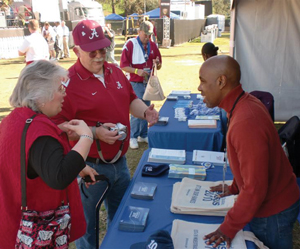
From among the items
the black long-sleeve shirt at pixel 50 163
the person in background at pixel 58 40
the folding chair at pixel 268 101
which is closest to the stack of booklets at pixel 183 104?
the folding chair at pixel 268 101

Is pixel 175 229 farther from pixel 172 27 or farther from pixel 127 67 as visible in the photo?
pixel 172 27

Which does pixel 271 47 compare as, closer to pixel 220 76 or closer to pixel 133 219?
pixel 220 76

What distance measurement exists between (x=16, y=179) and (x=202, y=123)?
7.82 ft

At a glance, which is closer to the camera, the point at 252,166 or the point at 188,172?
the point at 252,166

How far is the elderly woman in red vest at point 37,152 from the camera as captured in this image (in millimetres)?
1263

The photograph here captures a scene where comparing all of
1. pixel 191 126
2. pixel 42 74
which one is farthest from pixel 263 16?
pixel 42 74

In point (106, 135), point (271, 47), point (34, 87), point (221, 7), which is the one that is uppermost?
point (221, 7)

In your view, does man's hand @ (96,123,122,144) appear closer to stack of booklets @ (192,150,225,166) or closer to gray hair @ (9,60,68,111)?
gray hair @ (9,60,68,111)

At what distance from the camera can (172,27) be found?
19391mm

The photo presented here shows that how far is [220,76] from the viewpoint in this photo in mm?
1462

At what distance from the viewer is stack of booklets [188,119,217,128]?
131 inches

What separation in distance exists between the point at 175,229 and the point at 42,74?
104 cm

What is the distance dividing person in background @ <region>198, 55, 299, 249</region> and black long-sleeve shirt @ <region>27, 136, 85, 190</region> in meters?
0.76

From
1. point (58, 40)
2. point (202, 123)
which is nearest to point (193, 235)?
point (202, 123)
